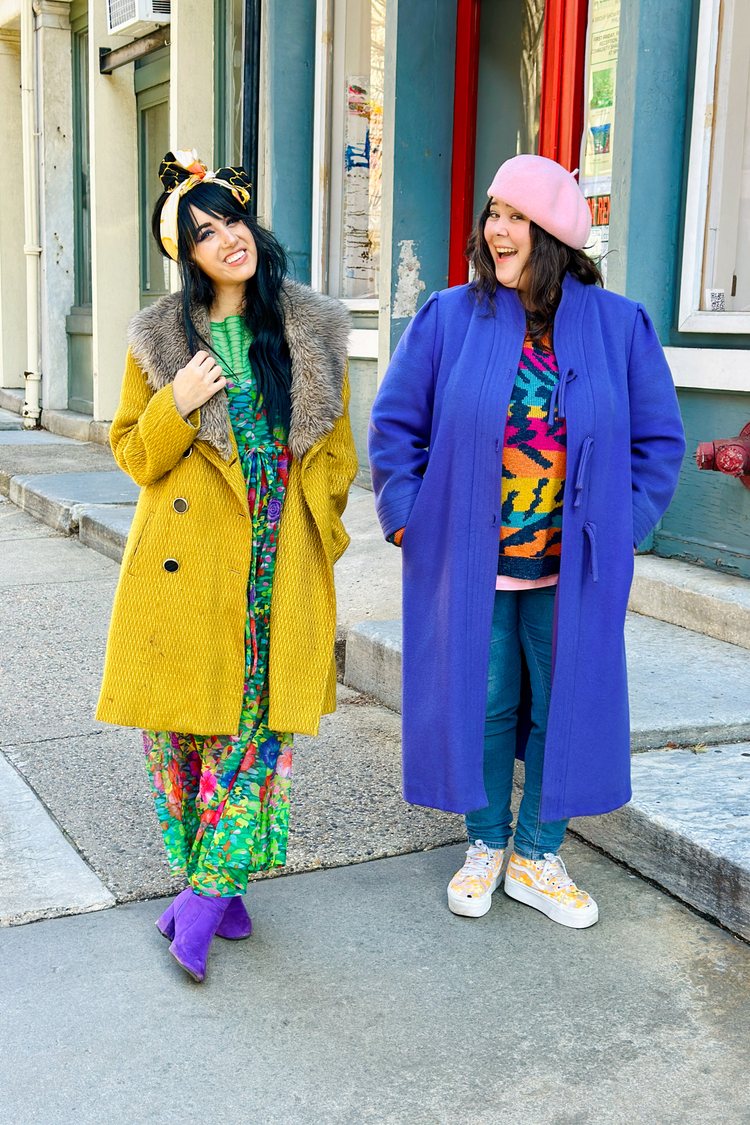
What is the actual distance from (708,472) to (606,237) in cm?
115

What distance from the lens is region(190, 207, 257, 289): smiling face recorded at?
2.76 metres

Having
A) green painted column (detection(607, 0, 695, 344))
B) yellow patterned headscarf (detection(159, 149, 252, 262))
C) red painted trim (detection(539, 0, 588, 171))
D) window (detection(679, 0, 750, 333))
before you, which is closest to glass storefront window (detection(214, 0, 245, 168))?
red painted trim (detection(539, 0, 588, 171))

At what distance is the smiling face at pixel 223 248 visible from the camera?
2756 millimetres

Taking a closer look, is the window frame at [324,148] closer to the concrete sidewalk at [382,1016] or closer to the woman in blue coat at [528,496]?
the woman in blue coat at [528,496]

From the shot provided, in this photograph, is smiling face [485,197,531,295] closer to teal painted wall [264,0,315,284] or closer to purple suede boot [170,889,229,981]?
purple suede boot [170,889,229,981]

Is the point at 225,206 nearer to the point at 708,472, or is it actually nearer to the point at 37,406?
the point at 708,472

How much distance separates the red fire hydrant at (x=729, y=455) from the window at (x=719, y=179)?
50 cm

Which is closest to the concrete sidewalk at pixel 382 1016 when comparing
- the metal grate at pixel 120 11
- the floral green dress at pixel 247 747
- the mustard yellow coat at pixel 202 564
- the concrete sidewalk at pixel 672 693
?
the concrete sidewalk at pixel 672 693

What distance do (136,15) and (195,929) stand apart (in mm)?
8416

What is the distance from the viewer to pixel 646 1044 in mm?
2590

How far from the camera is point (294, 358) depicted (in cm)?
287

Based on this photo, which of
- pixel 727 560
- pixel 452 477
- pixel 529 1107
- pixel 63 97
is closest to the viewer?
pixel 529 1107

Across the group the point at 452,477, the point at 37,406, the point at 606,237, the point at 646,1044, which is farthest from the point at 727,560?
the point at 37,406

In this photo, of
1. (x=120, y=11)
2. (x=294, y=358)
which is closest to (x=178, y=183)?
(x=294, y=358)
